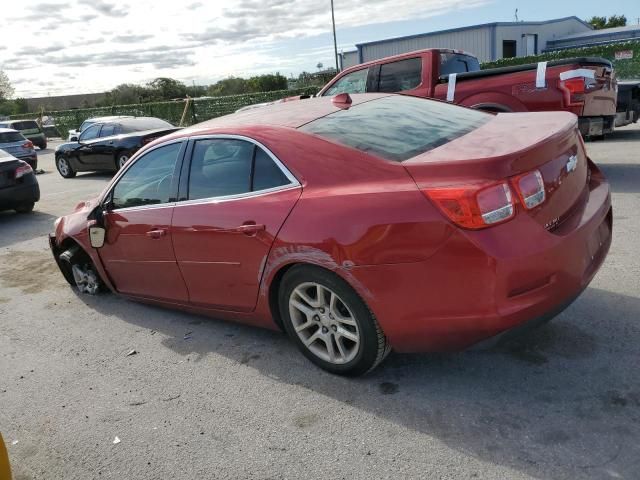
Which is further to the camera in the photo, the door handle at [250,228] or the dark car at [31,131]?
the dark car at [31,131]

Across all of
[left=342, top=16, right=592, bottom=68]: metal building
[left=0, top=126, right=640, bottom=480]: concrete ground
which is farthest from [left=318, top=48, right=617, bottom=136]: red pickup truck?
[left=342, top=16, right=592, bottom=68]: metal building

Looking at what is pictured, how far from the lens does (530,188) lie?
2.74 metres

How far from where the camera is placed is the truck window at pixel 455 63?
29.3 ft

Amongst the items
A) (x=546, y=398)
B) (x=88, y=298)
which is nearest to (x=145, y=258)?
(x=88, y=298)

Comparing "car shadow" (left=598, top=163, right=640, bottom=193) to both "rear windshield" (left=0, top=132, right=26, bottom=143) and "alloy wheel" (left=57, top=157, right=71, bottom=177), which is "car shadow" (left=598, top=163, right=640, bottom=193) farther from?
"rear windshield" (left=0, top=132, right=26, bottom=143)

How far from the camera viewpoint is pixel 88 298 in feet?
17.4

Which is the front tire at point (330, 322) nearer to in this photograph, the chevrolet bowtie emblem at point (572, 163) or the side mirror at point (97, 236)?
the chevrolet bowtie emblem at point (572, 163)

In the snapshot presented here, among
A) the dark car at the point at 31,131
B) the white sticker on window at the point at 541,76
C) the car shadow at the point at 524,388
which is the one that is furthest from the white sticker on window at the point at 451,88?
the dark car at the point at 31,131

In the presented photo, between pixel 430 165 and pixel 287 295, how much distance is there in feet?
3.78

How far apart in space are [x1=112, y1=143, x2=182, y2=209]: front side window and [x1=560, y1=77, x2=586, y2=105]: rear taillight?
563cm

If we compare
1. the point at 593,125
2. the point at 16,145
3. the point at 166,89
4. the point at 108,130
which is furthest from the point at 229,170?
the point at 166,89

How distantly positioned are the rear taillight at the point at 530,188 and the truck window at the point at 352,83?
686cm

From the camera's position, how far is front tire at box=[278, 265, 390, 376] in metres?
3.02

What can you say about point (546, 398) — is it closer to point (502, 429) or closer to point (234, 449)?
point (502, 429)
